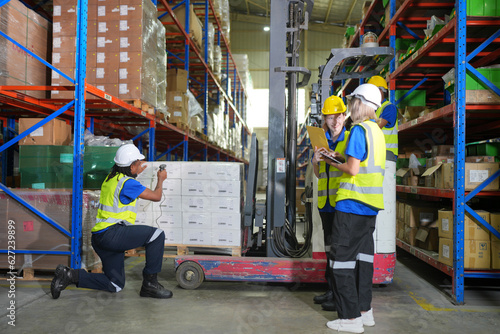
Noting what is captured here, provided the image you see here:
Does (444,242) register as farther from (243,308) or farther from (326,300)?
(243,308)

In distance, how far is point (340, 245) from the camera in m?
3.26

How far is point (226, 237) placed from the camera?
180 inches

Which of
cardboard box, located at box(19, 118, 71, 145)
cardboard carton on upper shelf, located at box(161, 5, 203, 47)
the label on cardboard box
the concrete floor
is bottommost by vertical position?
the concrete floor

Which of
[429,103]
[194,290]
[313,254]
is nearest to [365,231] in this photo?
[313,254]

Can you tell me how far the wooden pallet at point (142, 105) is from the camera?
5965 mm

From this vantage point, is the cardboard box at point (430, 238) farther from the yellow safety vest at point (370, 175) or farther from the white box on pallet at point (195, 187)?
the white box on pallet at point (195, 187)

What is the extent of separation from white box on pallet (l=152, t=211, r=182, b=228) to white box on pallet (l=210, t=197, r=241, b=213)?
15.9 inches

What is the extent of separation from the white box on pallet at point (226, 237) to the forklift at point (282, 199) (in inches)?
5.0

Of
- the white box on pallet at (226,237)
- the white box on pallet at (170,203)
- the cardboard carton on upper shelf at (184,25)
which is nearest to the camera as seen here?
the white box on pallet at (226,237)

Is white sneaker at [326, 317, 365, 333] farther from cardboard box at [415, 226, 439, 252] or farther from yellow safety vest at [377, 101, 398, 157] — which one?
cardboard box at [415, 226, 439, 252]

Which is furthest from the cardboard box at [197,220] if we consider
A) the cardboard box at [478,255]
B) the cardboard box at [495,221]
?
the cardboard box at [495,221]

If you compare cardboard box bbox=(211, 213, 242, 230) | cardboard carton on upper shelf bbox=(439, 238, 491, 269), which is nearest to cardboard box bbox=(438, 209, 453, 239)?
cardboard carton on upper shelf bbox=(439, 238, 491, 269)

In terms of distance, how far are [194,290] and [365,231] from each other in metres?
2.10

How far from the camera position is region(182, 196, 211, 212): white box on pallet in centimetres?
462
